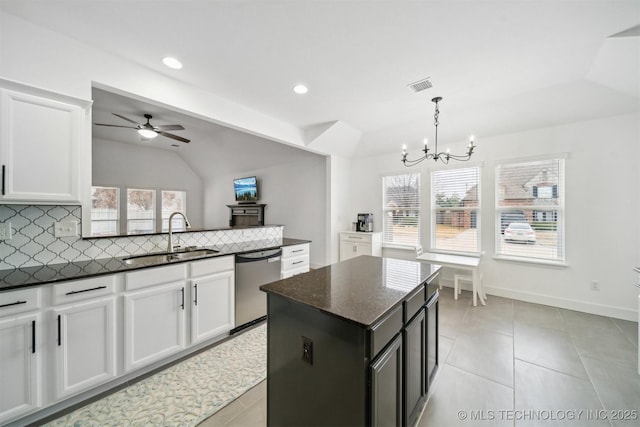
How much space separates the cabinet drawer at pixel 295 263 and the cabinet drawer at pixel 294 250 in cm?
5

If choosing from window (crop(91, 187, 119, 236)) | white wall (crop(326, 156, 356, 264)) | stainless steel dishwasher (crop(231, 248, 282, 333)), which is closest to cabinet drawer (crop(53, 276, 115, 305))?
stainless steel dishwasher (crop(231, 248, 282, 333))

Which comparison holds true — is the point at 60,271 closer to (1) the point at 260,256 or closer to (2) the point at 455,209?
(1) the point at 260,256

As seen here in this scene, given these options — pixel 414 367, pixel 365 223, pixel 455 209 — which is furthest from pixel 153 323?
pixel 455 209

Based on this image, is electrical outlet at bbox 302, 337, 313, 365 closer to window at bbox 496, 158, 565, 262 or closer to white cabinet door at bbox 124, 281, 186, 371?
white cabinet door at bbox 124, 281, 186, 371

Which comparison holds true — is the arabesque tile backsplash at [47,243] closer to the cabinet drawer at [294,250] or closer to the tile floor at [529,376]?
the cabinet drawer at [294,250]

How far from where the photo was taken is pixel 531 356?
228 cm

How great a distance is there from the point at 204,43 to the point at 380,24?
4.95 ft

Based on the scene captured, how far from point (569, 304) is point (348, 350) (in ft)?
13.5

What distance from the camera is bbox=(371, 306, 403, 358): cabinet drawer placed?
41.0 inches

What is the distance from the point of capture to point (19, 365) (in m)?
1.48

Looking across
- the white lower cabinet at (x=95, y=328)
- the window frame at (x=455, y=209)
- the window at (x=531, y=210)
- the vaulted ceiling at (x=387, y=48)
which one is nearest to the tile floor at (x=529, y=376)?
the white lower cabinet at (x=95, y=328)

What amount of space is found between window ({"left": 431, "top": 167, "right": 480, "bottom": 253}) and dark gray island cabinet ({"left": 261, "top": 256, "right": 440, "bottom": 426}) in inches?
120

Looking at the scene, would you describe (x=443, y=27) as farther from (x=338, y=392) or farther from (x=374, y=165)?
(x=374, y=165)

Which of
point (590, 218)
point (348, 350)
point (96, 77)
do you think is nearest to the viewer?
point (348, 350)
